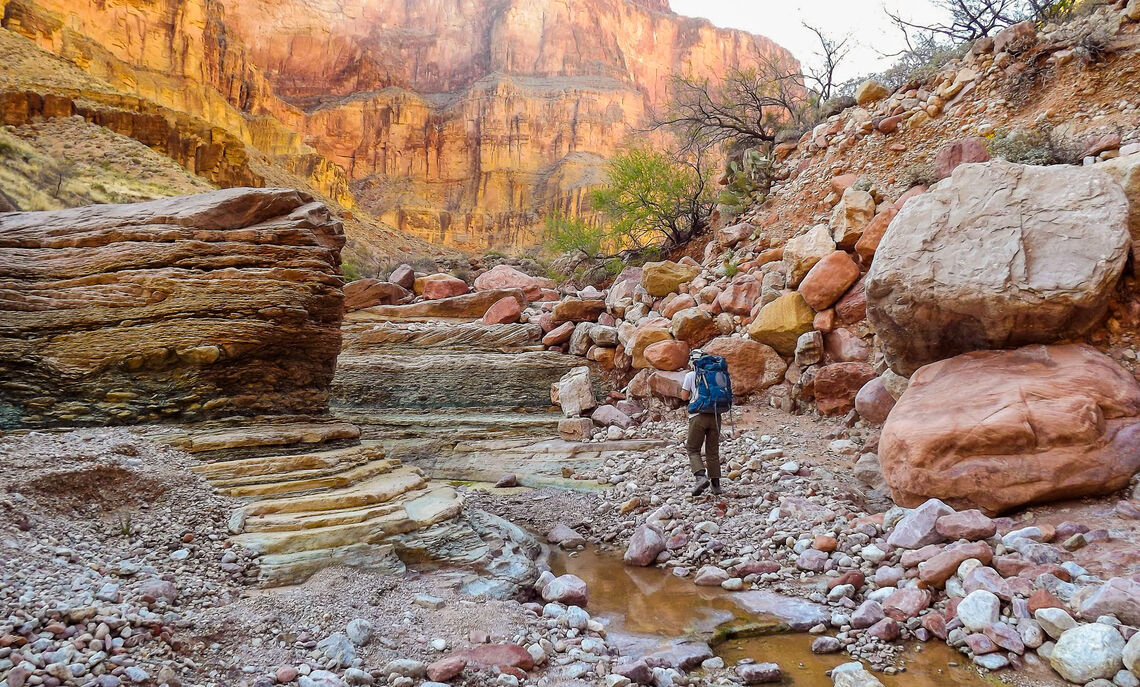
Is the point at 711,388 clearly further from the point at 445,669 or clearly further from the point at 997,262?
the point at 445,669

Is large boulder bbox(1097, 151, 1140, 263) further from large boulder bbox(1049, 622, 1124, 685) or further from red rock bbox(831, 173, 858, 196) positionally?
red rock bbox(831, 173, 858, 196)

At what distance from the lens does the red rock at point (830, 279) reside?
7.48m

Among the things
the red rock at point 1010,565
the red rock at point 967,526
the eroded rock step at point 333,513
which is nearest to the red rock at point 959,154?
the red rock at point 967,526

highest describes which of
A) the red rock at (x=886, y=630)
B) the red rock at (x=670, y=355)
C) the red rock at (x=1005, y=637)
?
the red rock at (x=670, y=355)

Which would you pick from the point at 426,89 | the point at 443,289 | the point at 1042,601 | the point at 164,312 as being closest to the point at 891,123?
the point at 1042,601

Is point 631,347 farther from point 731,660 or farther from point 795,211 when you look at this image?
point 731,660

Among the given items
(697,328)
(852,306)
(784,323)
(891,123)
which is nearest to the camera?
(852,306)

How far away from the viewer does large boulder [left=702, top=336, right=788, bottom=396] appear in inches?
315

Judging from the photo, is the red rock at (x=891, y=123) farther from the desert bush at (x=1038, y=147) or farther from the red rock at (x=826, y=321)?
the red rock at (x=826, y=321)

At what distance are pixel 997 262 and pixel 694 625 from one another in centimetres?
344

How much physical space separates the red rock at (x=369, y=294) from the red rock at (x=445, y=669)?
1281 cm

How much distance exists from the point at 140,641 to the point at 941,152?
9038mm

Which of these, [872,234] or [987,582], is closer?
[987,582]

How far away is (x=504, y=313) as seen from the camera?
41.9 ft
